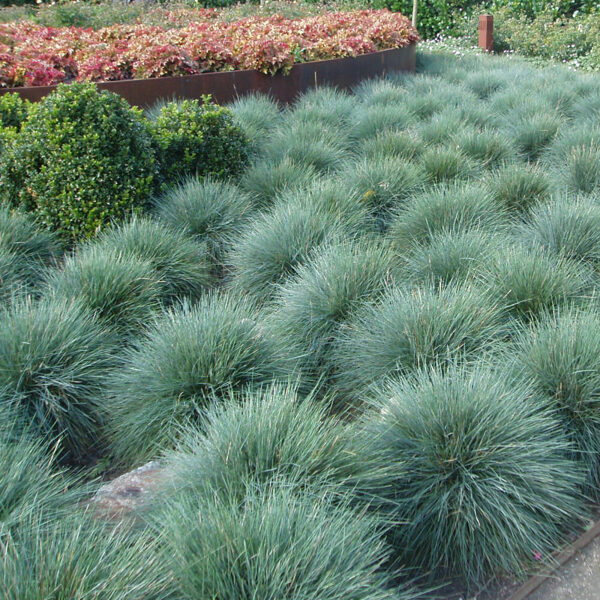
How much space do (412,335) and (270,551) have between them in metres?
1.69

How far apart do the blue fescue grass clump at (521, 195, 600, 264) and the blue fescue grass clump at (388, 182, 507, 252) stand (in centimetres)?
33

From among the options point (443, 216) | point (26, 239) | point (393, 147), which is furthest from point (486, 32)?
point (26, 239)

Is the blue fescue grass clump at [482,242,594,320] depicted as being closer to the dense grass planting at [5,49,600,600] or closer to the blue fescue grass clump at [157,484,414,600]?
the dense grass planting at [5,49,600,600]

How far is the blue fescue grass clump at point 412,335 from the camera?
11.7 feet

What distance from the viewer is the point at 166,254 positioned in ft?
16.0

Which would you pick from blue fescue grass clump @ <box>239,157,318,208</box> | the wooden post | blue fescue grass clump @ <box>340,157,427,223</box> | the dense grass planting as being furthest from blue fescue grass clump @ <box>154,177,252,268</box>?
the wooden post

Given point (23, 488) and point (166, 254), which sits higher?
point (23, 488)

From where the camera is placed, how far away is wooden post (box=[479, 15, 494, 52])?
14750 mm

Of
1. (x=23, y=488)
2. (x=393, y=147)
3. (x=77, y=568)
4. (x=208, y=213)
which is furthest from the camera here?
(x=393, y=147)

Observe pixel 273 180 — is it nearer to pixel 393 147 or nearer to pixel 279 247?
pixel 393 147

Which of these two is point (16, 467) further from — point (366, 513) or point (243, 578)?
point (366, 513)

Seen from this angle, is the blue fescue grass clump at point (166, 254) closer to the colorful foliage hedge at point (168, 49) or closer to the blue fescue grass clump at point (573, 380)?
the blue fescue grass clump at point (573, 380)

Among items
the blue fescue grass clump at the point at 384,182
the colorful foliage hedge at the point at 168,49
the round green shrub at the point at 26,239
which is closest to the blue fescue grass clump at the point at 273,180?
the blue fescue grass clump at the point at 384,182

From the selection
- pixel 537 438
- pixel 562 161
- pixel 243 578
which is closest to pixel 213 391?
pixel 243 578
